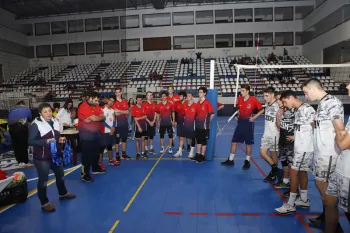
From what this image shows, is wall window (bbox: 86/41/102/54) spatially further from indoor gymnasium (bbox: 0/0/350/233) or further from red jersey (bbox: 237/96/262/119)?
red jersey (bbox: 237/96/262/119)

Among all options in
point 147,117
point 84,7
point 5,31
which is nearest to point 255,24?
point 84,7

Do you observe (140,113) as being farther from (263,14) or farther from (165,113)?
(263,14)

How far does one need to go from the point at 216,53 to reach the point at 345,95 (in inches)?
497

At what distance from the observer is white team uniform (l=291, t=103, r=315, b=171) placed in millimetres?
3789

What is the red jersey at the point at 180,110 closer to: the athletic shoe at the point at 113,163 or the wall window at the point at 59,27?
the athletic shoe at the point at 113,163

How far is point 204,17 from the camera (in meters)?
27.7

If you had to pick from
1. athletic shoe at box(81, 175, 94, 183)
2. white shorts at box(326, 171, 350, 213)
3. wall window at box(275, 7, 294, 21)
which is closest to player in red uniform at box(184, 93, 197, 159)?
athletic shoe at box(81, 175, 94, 183)

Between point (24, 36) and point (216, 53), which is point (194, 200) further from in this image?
point (24, 36)

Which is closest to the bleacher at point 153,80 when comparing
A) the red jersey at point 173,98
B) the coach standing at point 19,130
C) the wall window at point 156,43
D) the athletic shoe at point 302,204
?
the wall window at point 156,43

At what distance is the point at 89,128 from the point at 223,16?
2563 centimetres

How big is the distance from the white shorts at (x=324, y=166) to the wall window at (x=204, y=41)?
25.7m

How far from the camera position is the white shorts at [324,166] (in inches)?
121

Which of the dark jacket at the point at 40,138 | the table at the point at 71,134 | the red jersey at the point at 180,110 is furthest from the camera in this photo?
the red jersey at the point at 180,110

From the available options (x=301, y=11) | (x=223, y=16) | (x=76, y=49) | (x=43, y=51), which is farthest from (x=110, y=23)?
(x=301, y=11)
